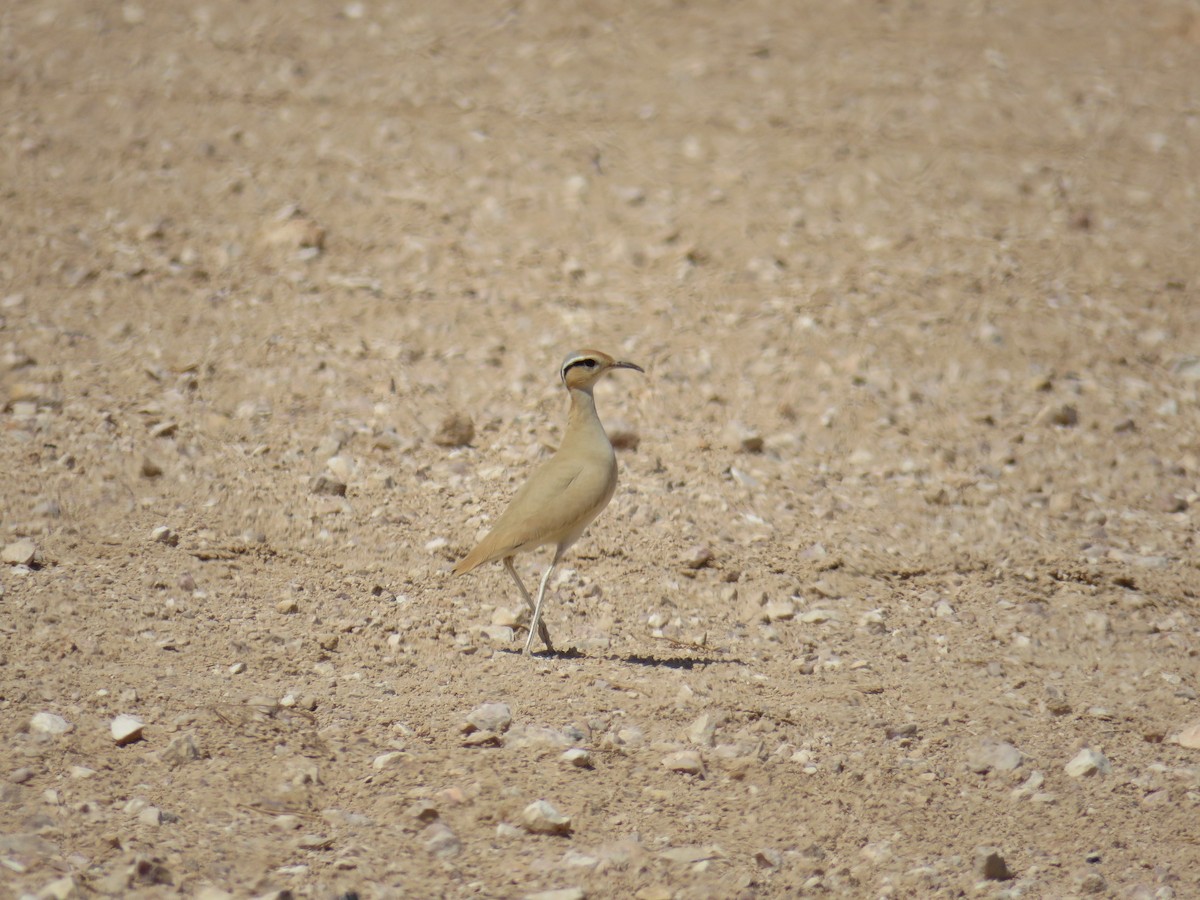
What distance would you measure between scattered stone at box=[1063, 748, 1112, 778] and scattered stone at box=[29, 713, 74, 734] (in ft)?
12.3

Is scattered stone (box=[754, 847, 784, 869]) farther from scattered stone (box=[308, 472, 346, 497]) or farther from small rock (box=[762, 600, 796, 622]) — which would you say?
scattered stone (box=[308, 472, 346, 497])

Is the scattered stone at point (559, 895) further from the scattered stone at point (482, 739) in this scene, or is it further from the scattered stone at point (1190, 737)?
the scattered stone at point (1190, 737)

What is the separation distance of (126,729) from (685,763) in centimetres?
201

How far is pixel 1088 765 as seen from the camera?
5320 millimetres

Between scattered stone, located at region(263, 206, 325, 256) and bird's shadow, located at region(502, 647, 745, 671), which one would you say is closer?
bird's shadow, located at region(502, 647, 745, 671)

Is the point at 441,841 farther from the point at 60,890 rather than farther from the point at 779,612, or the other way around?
the point at 779,612

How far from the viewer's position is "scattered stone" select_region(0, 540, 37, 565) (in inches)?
246

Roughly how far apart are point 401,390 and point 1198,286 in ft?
19.4

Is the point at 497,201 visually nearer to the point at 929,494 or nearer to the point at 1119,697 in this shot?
the point at 929,494

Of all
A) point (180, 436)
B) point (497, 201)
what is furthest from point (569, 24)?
point (180, 436)

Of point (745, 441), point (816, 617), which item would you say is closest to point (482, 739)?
point (816, 617)

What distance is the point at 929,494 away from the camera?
25.2 ft

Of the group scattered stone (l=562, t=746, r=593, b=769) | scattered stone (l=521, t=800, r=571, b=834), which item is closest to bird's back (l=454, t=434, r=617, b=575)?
scattered stone (l=562, t=746, r=593, b=769)

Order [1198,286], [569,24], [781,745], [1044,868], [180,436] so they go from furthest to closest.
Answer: [569,24] → [1198,286] → [180,436] → [781,745] → [1044,868]
